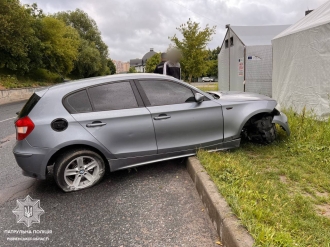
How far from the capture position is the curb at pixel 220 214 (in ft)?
6.34

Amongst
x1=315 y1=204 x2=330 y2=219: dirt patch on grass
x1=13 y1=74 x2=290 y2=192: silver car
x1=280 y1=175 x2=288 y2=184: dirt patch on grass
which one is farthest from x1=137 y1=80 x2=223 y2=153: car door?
x1=315 y1=204 x2=330 y2=219: dirt patch on grass

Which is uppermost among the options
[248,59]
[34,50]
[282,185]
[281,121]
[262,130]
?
[34,50]

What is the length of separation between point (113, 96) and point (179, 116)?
1030 millimetres

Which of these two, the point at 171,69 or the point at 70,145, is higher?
the point at 171,69

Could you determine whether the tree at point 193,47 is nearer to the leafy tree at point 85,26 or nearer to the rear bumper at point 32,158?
the rear bumper at point 32,158

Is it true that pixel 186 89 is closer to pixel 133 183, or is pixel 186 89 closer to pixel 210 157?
pixel 210 157

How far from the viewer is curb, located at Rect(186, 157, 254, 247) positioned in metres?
1.93

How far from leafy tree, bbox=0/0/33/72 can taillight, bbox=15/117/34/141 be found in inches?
611

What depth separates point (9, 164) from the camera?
4.37 meters

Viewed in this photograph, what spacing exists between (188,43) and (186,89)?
15376mm

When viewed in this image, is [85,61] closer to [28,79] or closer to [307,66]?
[28,79]

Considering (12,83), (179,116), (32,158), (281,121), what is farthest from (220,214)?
(12,83)

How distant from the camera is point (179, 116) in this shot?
3.60m

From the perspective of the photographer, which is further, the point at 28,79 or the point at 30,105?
the point at 28,79
